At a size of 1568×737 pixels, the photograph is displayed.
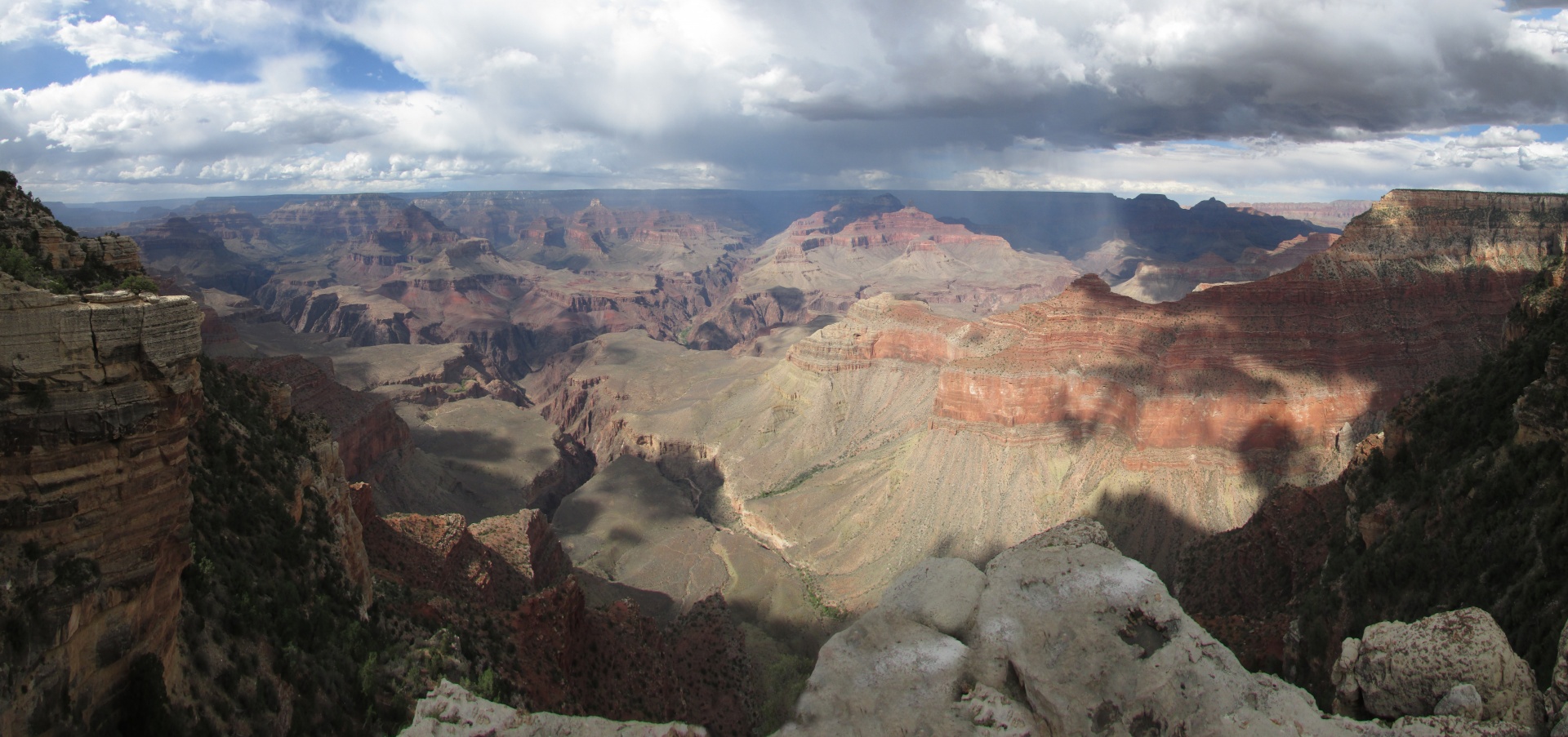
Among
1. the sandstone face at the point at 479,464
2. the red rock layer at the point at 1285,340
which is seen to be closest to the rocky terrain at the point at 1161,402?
the red rock layer at the point at 1285,340

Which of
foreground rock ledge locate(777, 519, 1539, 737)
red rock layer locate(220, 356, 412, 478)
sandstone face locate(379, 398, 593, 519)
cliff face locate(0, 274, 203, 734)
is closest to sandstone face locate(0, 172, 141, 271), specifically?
cliff face locate(0, 274, 203, 734)

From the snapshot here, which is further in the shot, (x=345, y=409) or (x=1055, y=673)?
(x=345, y=409)

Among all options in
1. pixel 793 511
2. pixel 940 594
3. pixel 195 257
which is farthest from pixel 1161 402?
pixel 195 257

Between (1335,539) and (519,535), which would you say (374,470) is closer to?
(519,535)

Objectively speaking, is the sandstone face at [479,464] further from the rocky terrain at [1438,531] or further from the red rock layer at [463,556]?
the rocky terrain at [1438,531]

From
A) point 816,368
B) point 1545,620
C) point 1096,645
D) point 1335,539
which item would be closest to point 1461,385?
point 1335,539

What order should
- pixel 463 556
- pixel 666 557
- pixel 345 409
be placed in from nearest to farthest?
pixel 463 556 < pixel 666 557 < pixel 345 409

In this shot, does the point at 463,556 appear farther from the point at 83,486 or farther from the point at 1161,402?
the point at 1161,402
